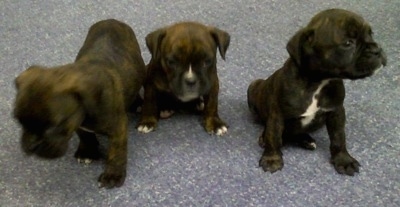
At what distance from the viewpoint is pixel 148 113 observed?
117 inches

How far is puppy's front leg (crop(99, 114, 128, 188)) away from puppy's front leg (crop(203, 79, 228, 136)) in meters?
0.54

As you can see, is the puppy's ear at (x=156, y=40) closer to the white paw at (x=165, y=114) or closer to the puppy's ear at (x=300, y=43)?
the white paw at (x=165, y=114)

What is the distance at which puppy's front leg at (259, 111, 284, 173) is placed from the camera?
8.59 feet

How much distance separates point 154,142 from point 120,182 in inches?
15.0

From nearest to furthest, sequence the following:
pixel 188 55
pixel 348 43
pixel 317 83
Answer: pixel 348 43 → pixel 317 83 → pixel 188 55

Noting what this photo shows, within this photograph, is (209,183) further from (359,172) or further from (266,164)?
(359,172)

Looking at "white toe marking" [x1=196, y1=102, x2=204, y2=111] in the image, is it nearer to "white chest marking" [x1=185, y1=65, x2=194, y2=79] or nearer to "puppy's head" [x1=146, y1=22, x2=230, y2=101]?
"puppy's head" [x1=146, y1=22, x2=230, y2=101]

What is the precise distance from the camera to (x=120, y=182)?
2578mm

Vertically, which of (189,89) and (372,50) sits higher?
(372,50)

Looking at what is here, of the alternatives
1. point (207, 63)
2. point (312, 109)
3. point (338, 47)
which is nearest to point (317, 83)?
point (312, 109)

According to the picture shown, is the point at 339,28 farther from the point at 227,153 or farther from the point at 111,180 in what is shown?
the point at 111,180

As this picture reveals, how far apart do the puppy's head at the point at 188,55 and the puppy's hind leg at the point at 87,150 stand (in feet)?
1.51

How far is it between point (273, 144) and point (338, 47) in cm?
59

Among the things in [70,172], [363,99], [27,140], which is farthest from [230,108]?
[27,140]
